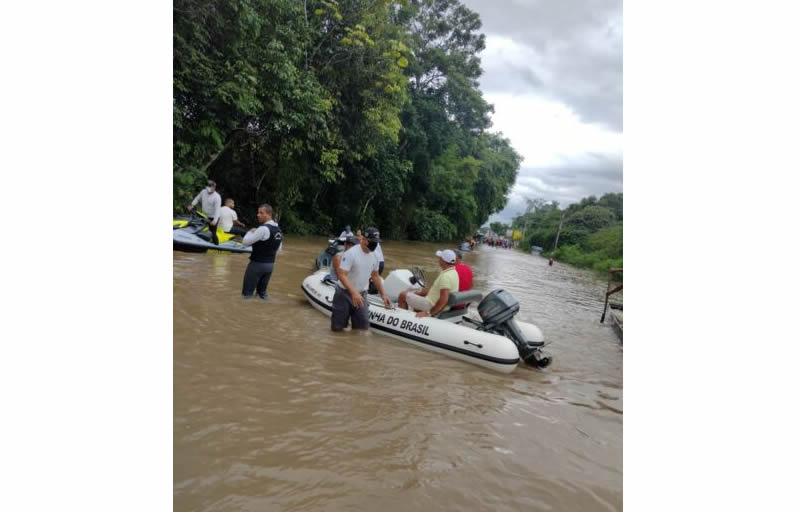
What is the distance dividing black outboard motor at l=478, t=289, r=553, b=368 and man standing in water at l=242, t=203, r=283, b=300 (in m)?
2.50

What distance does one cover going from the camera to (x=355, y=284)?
4.54 metres

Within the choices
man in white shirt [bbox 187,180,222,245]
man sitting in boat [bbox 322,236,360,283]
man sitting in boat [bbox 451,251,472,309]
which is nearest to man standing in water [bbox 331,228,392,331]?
man sitting in boat [bbox 322,236,360,283]

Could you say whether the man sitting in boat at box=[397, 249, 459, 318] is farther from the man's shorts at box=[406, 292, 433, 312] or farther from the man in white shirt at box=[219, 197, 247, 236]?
the man in white shirt at box=[219, 197, 247, 236]

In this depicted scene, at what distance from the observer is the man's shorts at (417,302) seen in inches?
185

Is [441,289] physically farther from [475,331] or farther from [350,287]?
[350,287]

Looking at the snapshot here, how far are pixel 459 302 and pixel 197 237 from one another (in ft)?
19.4

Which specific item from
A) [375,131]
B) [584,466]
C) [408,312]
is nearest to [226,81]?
[408,312]

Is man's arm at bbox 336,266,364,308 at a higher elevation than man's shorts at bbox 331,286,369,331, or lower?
higher

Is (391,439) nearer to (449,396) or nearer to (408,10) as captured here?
(449,396)

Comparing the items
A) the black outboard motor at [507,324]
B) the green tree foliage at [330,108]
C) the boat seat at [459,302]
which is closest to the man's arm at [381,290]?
the boat seat at [459,302]

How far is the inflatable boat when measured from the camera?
13.3 feet
